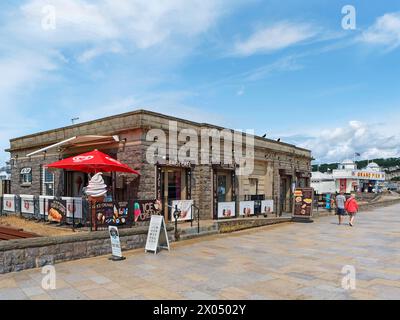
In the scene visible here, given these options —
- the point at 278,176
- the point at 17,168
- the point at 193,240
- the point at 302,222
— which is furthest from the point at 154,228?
the point at 17,168

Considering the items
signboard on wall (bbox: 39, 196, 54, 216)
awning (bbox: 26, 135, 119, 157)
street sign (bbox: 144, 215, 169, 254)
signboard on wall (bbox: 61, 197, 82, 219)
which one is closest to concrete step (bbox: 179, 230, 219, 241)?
street sign (bbox: 144, 215, 169, 254)

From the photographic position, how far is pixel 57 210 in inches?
477

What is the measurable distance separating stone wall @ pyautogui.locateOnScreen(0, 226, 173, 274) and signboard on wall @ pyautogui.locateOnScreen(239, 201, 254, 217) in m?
7.74

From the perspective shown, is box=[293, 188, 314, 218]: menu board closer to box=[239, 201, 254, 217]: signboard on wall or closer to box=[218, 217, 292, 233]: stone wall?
box=[218, 217, 292, 233]: stone wall

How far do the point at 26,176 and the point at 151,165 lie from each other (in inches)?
409

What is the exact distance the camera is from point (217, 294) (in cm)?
592

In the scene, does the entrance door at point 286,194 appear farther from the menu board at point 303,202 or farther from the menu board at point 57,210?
the menu board at point 57,210

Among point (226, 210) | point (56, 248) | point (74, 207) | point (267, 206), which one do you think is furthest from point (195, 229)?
point (267, 206)

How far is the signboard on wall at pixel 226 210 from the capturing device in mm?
15594

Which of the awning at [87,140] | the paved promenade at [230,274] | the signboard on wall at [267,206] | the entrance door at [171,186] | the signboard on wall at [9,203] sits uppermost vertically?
the awning at [87,140]

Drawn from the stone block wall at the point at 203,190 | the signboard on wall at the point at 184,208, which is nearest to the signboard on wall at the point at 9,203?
the signboard on wall at the point at 184,208

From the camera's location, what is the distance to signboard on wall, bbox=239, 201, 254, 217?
1678 cm

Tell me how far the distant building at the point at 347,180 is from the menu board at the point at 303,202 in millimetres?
39438
